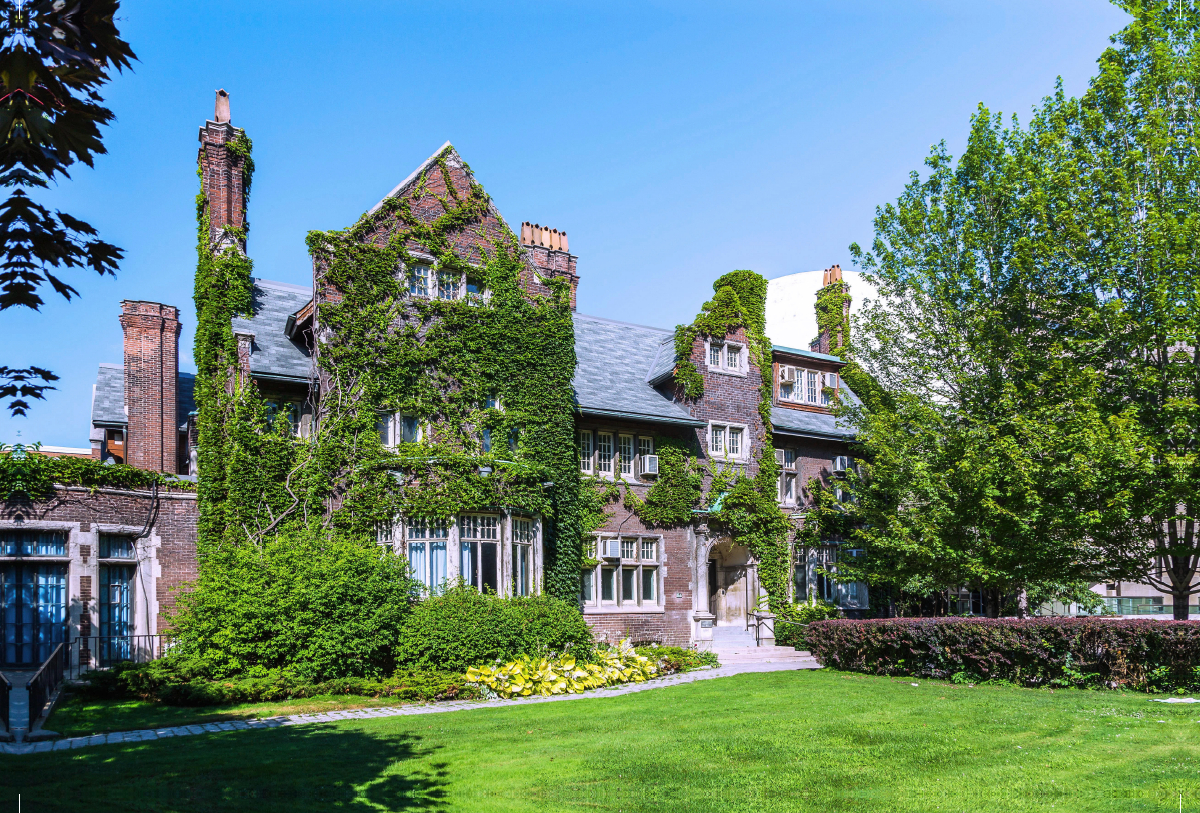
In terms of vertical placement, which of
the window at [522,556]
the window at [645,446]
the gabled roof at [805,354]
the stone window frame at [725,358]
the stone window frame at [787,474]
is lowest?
the window at [522,556]

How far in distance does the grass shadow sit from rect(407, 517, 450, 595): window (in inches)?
306

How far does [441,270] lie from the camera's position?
22953 millimetres

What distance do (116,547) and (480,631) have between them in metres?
8.70

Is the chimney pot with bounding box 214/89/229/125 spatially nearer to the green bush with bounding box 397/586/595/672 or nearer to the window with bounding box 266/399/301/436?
the window with bounding box 266/399/301/436

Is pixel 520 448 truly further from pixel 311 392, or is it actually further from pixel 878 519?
pixel 878 519

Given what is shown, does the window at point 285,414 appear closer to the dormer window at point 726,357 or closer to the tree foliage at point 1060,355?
the dormer window at point 726,357

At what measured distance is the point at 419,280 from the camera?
22656mm

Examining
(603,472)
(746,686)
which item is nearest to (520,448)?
(603,472)

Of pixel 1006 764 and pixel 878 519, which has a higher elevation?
pixel 878 519

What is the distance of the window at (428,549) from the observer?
20594 mm

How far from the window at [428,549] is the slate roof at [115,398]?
9.83m

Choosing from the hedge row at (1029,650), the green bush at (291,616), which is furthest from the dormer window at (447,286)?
the hedge row at (1029,650)

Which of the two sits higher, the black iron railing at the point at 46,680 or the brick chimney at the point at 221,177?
the brick chimney at the point at 221,177

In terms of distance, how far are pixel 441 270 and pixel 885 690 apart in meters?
14.0
